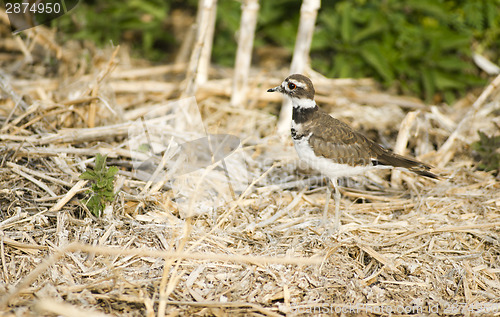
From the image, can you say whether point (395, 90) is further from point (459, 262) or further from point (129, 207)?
point (129, 207)

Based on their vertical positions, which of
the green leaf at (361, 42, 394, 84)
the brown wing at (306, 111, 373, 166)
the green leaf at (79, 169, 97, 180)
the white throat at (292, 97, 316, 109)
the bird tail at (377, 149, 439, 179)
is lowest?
the green leaf at (79, 169, 97, 180)

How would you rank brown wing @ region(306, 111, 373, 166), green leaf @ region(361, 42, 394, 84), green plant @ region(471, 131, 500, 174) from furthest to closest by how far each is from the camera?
green leaf @ region(361, 42, 394, 84), green plant @ region(471, 131, 500, 174), brown wing @ region(306, 111, 373, 166)

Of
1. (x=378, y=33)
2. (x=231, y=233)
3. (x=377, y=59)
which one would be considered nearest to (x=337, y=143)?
(x=231, y=233)

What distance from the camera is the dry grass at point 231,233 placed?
3.36 metres

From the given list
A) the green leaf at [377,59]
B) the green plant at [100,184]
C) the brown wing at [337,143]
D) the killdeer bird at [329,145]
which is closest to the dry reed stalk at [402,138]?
the killdeer bird at [329,145]

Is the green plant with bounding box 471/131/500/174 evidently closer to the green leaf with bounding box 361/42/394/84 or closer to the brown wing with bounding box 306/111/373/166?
the brown wing with bounding box 306/111/373/166

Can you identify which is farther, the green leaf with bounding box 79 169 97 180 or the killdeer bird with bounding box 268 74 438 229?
the killdeer bird with bounding box 268 74 438 229

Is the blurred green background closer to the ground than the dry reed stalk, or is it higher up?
higher up

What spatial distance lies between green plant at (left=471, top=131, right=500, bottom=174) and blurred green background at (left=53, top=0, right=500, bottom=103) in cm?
174

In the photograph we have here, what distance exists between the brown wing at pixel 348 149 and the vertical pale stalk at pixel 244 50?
170cm

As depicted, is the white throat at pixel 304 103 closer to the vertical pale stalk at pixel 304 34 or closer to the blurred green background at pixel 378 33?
the vertical pale stalk at pixel 304 34

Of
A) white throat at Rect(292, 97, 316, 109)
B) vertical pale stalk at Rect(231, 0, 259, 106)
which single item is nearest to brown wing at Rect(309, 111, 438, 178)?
white throat at Rect(292, 97, 316, 109)

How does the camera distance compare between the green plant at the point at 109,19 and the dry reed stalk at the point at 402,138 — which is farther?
the green plant at the point at 109,19

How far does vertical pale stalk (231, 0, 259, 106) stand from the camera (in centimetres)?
561
